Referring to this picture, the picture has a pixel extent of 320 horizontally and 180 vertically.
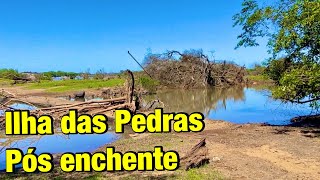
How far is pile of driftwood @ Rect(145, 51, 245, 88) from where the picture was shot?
40125 millimetres

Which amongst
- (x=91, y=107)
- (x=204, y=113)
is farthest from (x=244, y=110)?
(x=91, y=107)

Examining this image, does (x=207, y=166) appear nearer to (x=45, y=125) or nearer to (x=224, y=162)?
(x=224, y=162)

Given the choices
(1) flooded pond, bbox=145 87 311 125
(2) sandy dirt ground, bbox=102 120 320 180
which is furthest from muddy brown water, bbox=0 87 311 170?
(2) sandy dirt ground, bbox=102 120 320 180

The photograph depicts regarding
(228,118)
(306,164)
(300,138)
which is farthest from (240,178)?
(228,118)

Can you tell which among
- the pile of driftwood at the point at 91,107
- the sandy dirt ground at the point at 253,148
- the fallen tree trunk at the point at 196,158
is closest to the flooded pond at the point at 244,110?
the sandy dirt ground at the point at 253,148

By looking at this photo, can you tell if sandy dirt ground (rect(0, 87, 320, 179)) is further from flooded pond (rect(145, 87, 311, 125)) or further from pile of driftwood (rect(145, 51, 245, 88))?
pile of driftwood (rect(145, 51, 245, 88))

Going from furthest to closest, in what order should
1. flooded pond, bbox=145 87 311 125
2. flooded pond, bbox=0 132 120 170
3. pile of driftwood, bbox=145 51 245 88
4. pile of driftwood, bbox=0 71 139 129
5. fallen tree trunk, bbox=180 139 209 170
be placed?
1. pile of driftwood, bbox=145 51 245 88
2. flooded pond, bbox=145 87 311 125
3. pile of driftwood, bbox=0 71 139 129
4. flooded pond, bbox=0 132 120 170
5. fallen tree trunk, bbox=180 139 209 170

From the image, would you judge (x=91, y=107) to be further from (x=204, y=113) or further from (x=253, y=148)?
(x=253, y=148)

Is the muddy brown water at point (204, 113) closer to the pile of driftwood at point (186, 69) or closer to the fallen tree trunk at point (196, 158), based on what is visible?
the fallen tree trunk at point (196, 158)

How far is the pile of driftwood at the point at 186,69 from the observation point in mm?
40125

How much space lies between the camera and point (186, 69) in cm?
4038

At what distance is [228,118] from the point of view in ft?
68.2

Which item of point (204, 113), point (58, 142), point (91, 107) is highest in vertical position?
point (91, 107)

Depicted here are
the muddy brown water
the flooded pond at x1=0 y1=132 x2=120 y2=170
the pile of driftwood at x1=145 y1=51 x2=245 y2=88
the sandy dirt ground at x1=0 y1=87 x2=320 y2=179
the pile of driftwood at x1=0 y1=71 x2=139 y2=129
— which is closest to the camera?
the sandy dirt ground at x1=0 y1=87 x2=320 y2=179
